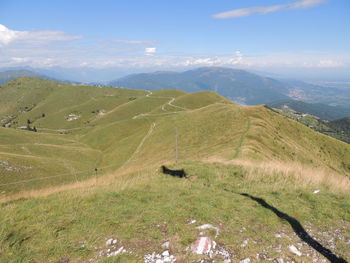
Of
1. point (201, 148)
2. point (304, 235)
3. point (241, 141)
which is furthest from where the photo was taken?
point (201, 148)

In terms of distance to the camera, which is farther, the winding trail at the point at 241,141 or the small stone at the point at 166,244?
the winding trail at the point at 241,141

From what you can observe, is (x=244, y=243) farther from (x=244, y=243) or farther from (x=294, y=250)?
(x=294, y=250)

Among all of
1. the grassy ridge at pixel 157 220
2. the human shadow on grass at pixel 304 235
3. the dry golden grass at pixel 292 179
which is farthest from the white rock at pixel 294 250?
the dry golden grass at pixel 292 179

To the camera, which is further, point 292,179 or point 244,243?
point 292,179

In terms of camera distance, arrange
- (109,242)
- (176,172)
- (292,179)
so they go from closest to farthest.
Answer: (109,242) → (292,179) → (176,172)

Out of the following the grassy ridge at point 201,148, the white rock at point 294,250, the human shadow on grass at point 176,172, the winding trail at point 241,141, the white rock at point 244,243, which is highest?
the white rock at point 244,243

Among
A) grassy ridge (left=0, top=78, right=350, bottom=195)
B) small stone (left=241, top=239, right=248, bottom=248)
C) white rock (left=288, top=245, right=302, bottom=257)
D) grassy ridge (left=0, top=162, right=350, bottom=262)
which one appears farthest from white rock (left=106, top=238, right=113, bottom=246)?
grassy ridge (left=0, top=78, right=350, bottom=195)

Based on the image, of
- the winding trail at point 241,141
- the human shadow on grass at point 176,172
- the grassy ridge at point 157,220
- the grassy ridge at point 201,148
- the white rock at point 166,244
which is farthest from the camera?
the grassy ridge at point 201,148

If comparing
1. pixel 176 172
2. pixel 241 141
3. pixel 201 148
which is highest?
pixel 176 172

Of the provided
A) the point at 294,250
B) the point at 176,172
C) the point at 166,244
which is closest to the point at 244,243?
the point at 294,250

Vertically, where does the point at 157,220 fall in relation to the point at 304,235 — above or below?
above

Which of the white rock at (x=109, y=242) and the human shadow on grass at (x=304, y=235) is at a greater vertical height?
the white rock at (x=109, y=242)

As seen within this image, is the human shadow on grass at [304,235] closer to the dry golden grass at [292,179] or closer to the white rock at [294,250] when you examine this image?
the white rock at [294,250]

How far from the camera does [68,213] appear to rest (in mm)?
9453
